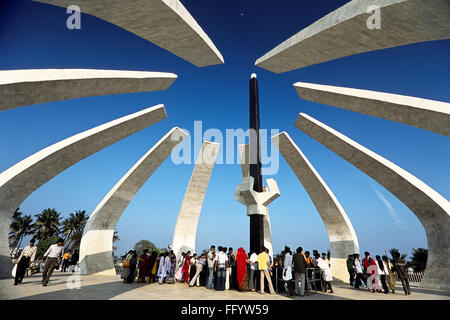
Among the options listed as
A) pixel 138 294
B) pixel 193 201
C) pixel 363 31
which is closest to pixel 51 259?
pixel 138 294

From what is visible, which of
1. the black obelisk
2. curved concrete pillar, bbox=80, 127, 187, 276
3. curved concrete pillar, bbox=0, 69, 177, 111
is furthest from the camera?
curved concrete pillar, bbox=80, 127, 187, 276

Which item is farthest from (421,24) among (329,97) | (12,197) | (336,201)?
(12,197)

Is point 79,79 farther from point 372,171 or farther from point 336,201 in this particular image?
point 336,201

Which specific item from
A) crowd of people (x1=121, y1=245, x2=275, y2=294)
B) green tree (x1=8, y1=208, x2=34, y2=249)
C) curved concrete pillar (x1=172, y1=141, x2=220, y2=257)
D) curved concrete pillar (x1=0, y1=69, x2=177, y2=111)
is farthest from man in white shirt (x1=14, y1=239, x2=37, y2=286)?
green tree (x1=8, y1=208, x2=34, y2=249)

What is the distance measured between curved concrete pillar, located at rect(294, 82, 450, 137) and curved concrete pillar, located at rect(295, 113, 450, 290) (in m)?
3.36

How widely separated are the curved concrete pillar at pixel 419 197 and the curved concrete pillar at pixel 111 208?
9.39 m

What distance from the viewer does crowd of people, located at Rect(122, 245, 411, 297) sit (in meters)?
7.82

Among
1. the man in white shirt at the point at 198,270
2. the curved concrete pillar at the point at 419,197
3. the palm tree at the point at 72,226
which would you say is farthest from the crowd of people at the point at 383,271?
the palm tree at the point at 72,226

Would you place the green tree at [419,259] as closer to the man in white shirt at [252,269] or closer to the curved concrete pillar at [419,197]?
the curved concrete pillar at [419,197]

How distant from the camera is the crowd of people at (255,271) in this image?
7.82 m

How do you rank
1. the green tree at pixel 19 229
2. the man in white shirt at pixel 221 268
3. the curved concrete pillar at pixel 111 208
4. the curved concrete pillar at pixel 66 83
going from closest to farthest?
the curved concrete pillar at pixel 66 83, the man in white shirt at pixel 221 268, the curved concrete pillar at pixel 111 208, the green tree at pixel 19 229

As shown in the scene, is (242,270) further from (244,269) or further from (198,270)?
(198,270)

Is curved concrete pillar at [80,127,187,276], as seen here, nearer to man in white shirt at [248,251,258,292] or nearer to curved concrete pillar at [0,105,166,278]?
curved concrete pillar at [0,105,166,278]
